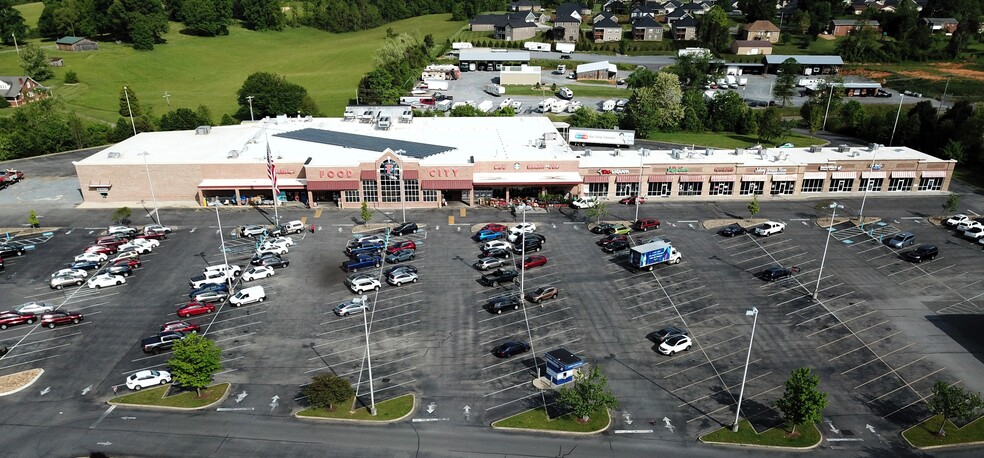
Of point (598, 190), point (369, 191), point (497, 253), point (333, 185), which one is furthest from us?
point (598, 190)

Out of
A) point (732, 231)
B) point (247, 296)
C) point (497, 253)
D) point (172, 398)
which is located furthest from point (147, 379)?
point (732, 231)

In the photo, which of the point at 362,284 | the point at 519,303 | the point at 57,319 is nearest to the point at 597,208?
the point at 519,303

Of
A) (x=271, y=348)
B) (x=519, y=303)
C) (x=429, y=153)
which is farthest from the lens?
(x=429, y=153)

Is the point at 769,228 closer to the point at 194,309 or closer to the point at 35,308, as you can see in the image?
the point at 194,309

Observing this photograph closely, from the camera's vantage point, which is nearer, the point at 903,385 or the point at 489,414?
the point at 489,414

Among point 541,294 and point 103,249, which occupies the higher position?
point 541,294

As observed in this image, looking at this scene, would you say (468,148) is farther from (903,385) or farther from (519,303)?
(903,385)

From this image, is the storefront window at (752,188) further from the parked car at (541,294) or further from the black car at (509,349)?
the black car at (509,349)

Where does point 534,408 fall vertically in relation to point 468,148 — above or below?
below
